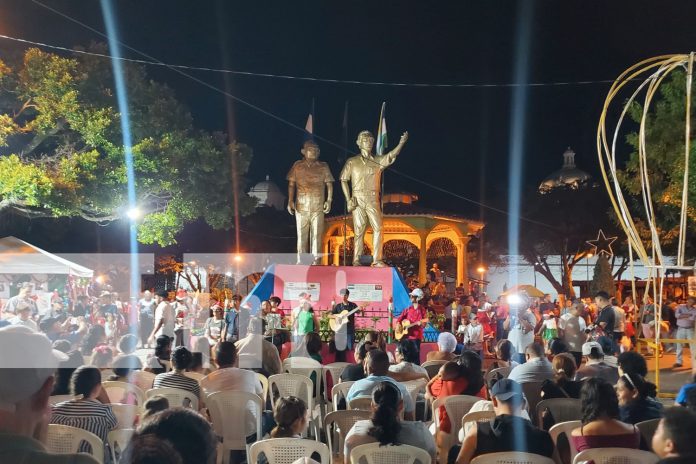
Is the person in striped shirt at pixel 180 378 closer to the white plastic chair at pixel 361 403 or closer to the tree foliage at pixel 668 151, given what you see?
the white plastic chair at pixel 361 403

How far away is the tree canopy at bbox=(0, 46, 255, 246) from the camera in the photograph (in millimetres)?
16719

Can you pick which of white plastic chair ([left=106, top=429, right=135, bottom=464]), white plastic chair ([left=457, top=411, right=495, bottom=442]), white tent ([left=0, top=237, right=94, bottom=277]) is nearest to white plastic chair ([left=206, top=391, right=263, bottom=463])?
white plastic chair ([left=106, top=429, right=135, bottom=464])

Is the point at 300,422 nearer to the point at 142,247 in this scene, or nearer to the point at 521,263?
the point at 142,247

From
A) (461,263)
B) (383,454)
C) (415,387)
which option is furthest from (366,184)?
(461,263)

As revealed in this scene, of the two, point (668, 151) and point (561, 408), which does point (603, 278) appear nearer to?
point (668, 151)

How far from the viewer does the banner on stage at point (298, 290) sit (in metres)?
16.9

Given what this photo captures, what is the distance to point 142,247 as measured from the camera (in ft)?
115

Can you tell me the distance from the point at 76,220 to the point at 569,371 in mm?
27343

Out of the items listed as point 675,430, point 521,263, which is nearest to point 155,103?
point 675,430

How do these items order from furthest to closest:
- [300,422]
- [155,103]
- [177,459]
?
[155,103] < [300,422] < [177,459]

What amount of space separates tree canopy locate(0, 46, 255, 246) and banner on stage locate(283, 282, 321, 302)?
549cm

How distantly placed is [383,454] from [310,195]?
13.3m

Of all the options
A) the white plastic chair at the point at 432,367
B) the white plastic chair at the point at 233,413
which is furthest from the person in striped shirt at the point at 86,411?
the white plastic chair at the point at 432,367

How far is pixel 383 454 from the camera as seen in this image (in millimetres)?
4430
